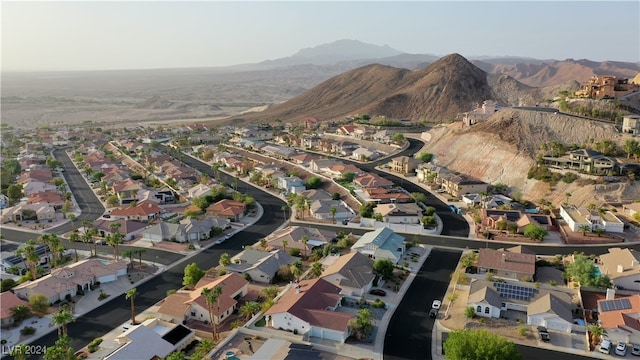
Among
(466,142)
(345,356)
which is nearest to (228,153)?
(466,142)

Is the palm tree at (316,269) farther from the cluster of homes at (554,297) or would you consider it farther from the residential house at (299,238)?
the cluster of homes at (554,297)

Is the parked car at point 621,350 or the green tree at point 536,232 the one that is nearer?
the parked car at point 621,350

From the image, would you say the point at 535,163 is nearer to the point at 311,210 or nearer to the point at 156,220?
the point at 311,210

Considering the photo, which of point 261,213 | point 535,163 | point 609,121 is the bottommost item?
point 261,213

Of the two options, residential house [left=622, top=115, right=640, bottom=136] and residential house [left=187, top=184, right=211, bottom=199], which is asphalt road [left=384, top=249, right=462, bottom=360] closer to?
residential house [left=187, top=184, right=211, bottom=199]

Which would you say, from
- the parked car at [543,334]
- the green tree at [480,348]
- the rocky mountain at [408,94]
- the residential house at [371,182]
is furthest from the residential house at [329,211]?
the rocky mountain at [408,94]
